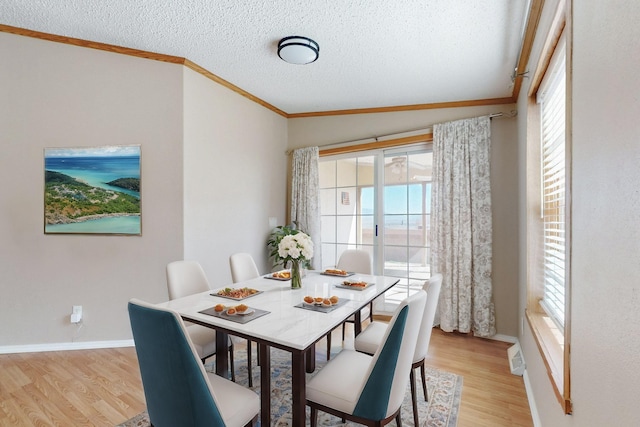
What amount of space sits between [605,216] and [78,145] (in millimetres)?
3673

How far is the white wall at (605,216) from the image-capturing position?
68cm

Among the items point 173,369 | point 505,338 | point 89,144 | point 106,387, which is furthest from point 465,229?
point 89,144

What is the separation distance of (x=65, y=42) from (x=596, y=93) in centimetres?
383

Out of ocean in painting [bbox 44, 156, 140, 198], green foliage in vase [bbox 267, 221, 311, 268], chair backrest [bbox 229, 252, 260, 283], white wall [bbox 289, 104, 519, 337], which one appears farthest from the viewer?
green foliage in vase [bbox 267, 221, 311, 268]

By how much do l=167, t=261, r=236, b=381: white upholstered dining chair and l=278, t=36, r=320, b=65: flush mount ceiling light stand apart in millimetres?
1895

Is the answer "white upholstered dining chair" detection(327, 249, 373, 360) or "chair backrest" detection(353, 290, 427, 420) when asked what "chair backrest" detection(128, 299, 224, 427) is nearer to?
"chair backrest" detection(353, 290, 427, 420)

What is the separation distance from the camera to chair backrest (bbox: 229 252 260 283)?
267 cm

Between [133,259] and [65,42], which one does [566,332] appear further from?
[65,42]

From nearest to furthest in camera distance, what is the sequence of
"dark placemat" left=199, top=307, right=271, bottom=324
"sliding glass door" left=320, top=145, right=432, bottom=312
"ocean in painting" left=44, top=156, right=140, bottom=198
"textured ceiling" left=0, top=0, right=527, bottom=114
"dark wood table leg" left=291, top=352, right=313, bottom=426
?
"dark wood table leg" left=291, top=352, right=313, bottom=426, "dark placemat" left=199, top=307, right=271, bottom=324, "textured ceiling" left=0, top=0, right=527, bottom=114, "ocean in painting" left=44, top=156, right=140, bottom=198, "sliding glass door" left=320, top=145, right=432, bottom=312

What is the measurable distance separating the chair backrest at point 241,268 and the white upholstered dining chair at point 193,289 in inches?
11.9

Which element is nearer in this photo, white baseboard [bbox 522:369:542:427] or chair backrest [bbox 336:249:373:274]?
white baseboard [bbox 522:369:542:427]

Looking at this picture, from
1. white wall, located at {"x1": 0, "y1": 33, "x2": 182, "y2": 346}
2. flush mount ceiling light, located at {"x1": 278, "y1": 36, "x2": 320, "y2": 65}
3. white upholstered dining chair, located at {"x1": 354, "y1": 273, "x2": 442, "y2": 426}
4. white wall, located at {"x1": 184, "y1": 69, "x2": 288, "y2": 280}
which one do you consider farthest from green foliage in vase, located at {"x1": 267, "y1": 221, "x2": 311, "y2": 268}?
flush mount ceiling light, located at {"x1": 278, "y1": 36, "x2": 320, "y2": 65}

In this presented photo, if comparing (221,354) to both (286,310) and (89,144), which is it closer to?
(286,310)

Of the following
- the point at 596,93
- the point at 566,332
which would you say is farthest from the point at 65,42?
the point at 566,332
